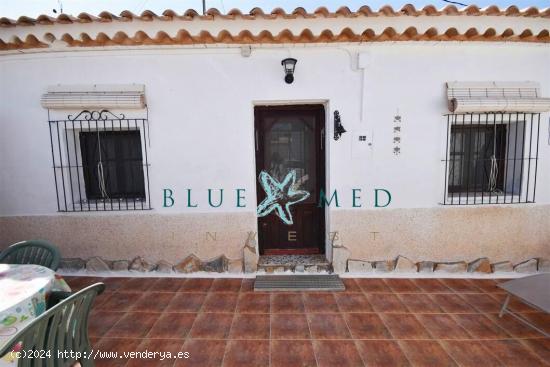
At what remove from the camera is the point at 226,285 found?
3.52 m

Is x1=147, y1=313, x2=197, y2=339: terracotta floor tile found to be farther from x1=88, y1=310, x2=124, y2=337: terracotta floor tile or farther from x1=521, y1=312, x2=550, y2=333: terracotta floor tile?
x1=521, y1=312, x2=550, y2=333: terracotta floor tile

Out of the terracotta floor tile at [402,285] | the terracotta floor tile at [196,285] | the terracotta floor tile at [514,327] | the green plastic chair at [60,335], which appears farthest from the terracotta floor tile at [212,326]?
the terracotta floor tile at [514,327]

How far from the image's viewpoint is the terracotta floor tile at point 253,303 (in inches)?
116

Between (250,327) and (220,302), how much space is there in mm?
589

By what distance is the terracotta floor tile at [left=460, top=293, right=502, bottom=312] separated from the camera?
2961 millimetres

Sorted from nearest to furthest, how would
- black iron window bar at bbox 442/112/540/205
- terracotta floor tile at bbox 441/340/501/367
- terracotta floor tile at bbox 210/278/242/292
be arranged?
1. terracotta floor tile at bbox 441/340/501/367
2. terracotta floor tile at bbox 210/278/242/292
3. black iron window bar at bbox 442/112/540/205

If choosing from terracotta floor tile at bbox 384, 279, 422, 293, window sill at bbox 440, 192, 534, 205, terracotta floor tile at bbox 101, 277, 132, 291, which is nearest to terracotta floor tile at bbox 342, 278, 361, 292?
terracotta floor tile at bbox 384, 279, 422, 293

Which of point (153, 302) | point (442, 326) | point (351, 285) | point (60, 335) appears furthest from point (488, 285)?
Answer: point (60, 335)

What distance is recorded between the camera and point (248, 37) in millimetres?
3227

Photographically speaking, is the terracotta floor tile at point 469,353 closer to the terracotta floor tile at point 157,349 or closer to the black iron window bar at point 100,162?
the terracotta floor tile at point 157,349

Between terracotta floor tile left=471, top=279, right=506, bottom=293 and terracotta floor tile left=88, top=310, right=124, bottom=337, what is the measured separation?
4.20m

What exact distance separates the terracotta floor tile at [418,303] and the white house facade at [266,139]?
0.59 m

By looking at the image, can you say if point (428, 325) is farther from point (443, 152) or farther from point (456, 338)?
point (443, 152)

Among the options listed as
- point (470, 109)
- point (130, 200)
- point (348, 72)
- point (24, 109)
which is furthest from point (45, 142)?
point (470, 109)
